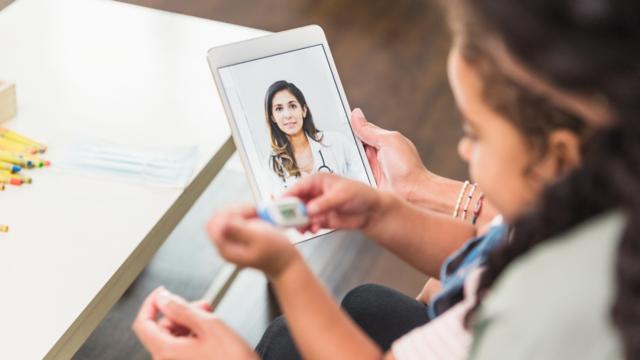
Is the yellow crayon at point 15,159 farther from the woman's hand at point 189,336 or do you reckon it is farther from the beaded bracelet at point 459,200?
the beaded bracelet at point 459,200

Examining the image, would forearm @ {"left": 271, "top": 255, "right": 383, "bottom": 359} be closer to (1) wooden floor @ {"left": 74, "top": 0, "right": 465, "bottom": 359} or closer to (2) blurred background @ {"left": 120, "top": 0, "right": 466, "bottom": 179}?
(1) wooden floor @ {"left": 74, "top": 0, "right": 465, "bottom": 359}

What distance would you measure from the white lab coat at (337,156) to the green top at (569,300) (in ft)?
1.99

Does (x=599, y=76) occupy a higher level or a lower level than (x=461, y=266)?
higher

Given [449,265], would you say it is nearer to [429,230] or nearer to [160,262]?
[429,230]

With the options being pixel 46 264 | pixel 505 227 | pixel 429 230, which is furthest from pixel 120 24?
pixel 505 227

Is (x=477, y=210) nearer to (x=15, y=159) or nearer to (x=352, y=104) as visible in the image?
(x=15, y=159)

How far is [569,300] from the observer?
27.8 inches

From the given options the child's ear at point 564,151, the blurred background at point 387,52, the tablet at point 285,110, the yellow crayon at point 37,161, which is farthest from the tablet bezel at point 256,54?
the blurred background at point 387,52

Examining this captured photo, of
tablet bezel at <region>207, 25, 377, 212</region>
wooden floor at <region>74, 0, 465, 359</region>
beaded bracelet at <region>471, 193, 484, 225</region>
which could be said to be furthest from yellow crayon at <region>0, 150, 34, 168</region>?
beaded bracelet at <region>471, 193, 484, 225</region>

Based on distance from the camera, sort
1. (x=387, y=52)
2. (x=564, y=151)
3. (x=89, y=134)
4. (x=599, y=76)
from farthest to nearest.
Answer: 1. (x=387, y=52)
2. (x=89, y=134)
3. (x=564, y=151)
4. (x=599, y=76)

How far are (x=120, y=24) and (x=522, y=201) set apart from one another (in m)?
1.14

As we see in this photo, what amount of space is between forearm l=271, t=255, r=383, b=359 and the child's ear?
0.25 metres

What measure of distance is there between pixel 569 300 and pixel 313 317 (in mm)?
259

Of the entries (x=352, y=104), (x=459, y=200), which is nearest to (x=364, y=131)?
(x=459, y=200)
